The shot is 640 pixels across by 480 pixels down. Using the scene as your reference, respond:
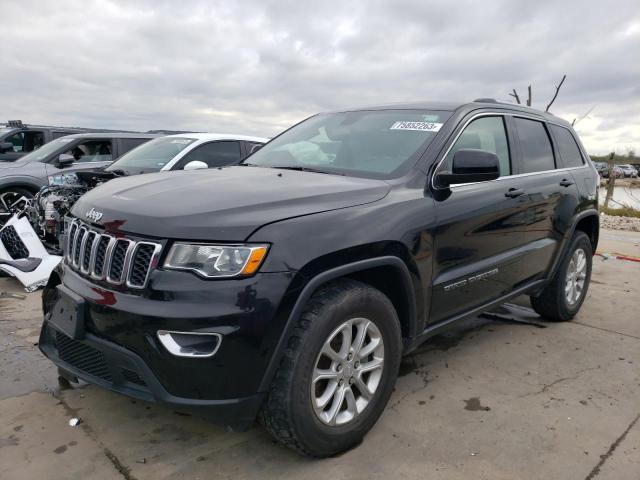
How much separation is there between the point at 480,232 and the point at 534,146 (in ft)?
4.13

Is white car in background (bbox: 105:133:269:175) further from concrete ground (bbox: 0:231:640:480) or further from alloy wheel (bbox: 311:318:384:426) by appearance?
alloy wheel (bbox: 311:318:384:426)

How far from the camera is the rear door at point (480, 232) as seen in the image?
9.82ft

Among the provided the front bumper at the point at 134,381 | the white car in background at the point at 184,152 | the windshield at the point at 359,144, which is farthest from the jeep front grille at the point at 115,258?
the white car in background at the point at 184,152

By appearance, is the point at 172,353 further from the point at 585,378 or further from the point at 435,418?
the point at 585,378

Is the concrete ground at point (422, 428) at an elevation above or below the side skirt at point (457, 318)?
below

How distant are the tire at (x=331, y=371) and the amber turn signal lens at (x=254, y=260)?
32cm

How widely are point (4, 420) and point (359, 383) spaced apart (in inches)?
74.5

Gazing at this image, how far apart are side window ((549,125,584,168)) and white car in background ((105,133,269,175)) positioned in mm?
3380

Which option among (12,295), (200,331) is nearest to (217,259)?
(200,331)

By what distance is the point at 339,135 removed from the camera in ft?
11.7

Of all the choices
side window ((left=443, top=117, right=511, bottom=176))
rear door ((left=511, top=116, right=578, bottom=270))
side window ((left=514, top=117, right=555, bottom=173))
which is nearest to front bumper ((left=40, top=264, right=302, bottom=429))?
side window ((left=443, top=117, right=511, bottom=176))

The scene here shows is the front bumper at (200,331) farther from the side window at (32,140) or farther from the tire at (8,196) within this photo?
the side window at (32,140)

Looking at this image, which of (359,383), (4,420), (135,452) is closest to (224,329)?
(359,383)

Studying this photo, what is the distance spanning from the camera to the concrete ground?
2467 mm
